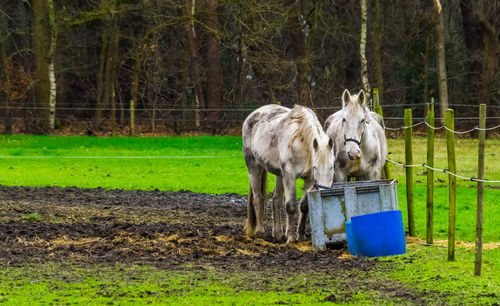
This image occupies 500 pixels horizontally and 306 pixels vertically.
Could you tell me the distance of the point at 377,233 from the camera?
31.4 ft

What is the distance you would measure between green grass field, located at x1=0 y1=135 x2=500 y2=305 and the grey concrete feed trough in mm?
832

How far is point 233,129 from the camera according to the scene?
32344 millimetres

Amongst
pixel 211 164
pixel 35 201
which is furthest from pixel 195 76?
pixel 35 201

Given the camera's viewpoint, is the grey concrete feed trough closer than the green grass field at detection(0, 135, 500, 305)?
No

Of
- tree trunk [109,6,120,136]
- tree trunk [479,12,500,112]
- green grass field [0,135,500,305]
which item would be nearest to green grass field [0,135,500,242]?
green grass field [0,135,500,305]

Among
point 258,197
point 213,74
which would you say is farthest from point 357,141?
point 213,74

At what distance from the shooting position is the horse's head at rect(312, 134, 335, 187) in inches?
392

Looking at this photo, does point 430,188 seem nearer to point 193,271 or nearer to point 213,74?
point 193,271

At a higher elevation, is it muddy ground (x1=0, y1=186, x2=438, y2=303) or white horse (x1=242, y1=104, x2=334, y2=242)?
white horse (x1=242, y1=104, x2=334, y2=242)

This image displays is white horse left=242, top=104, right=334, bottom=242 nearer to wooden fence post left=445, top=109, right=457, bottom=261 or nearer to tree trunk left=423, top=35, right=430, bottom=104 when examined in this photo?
wooden fence post left=445, top=109, right=457, bottom=261

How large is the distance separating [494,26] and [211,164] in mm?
16882

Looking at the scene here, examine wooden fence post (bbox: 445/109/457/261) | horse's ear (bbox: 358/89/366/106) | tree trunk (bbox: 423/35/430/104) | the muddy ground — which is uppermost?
tree trunk (bbox: 423/35/430/104)

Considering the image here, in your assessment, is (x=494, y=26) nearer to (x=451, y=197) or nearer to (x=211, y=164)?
(x=211, y=164)

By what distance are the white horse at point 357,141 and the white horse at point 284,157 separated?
37 cm
